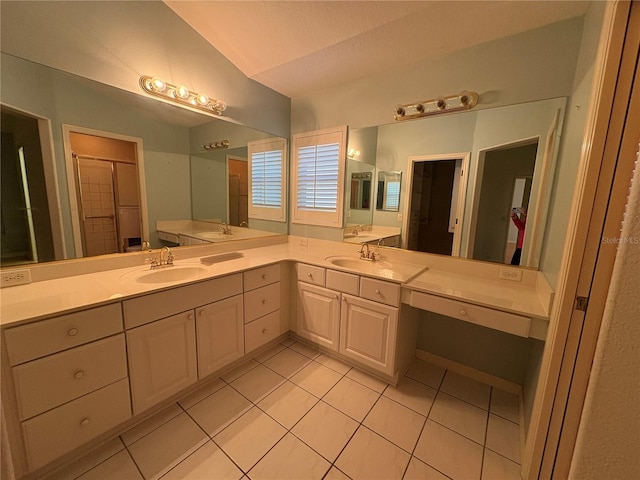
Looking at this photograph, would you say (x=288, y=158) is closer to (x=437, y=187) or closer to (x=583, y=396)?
(x=437, y=187)

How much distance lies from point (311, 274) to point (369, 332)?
62cm

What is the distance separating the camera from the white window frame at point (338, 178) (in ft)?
7.66

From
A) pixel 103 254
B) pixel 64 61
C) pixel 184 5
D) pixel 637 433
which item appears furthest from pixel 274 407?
pixel 184 5

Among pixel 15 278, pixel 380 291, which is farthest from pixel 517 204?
pixel 15 278

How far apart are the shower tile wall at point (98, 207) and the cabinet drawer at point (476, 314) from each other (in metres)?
1.95

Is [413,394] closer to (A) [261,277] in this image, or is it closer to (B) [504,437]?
(B) [504,437]

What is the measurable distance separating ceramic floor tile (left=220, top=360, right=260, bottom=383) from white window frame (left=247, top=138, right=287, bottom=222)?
134cm

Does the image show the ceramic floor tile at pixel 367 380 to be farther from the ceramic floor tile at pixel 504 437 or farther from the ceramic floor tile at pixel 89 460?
the ceramic floor tile at pixel 89 460

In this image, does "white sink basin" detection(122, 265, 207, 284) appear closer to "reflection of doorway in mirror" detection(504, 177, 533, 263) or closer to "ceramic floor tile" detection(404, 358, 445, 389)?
"ceramic floor tile" detection(404, 358, 445, 389)

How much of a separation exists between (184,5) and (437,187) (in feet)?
6.90

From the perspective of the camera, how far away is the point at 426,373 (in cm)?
194

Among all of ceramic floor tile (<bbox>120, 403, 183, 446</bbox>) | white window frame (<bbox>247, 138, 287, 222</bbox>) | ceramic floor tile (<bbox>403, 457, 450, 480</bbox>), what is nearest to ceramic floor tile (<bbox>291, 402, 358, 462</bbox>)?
ceramic floor tile (<bbox>403, 457, 450, 480</bbox>)

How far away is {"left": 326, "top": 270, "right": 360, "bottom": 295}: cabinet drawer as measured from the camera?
5.99ft

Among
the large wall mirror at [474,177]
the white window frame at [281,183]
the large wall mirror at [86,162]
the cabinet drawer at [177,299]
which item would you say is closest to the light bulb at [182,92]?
the large wall mirror at [86,162]
